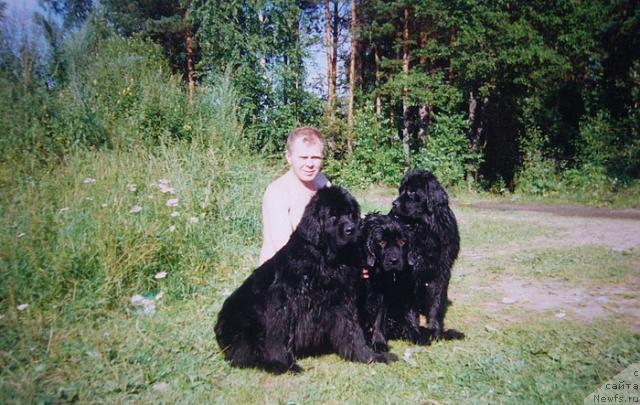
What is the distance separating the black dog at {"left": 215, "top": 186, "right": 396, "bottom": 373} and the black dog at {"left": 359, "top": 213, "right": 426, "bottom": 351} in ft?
1.02

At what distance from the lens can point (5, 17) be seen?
6.16 metres

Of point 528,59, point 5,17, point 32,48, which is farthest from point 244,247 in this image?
point 528,59

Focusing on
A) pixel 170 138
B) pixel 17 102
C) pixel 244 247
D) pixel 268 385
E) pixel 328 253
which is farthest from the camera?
pixel 170 138

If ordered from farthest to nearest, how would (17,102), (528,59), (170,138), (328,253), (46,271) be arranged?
(528,59) → (170,138) → (17,102) → (46,271) → (328,253)

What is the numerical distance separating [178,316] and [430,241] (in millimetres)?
2479

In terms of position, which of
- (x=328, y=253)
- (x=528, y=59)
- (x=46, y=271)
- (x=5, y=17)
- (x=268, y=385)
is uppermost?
(x=528, y=59)

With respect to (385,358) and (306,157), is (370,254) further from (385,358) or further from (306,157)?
(306,157)

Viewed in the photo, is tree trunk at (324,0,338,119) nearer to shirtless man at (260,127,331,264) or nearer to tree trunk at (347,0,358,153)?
tree trunk at (347,0,358,153)

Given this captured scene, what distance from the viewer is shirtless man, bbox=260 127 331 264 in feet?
12.5

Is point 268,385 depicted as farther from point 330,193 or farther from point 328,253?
point 330,193

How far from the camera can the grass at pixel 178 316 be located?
2.72 m

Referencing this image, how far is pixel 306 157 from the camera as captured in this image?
13.0 ft

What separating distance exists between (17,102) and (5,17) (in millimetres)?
1405

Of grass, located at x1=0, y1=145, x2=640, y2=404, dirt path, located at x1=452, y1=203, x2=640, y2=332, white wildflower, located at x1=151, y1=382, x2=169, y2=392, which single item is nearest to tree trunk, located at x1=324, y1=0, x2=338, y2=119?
dirt path, located at x1=452, y1=203, x2=640, y2=332
